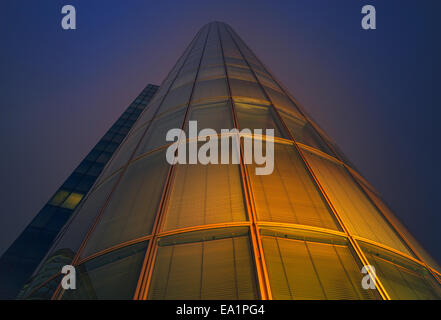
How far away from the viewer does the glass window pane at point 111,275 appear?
4.95 meters

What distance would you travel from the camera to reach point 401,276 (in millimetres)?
5645

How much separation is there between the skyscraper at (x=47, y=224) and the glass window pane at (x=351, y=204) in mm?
16487

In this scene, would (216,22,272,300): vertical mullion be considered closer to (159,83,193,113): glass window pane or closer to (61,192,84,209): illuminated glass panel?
(159,83,193,113): glass window pane

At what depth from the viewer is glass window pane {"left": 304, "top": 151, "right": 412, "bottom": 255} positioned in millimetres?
6438

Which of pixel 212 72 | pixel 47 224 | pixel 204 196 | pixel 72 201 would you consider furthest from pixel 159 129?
pixel 72 201

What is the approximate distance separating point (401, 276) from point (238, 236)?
3.51 m

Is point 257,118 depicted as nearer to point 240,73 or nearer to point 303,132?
point 303,132

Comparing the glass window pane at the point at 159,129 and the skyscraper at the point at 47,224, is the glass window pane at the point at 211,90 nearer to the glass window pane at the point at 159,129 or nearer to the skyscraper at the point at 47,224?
the glass window pane at the point at 159,129

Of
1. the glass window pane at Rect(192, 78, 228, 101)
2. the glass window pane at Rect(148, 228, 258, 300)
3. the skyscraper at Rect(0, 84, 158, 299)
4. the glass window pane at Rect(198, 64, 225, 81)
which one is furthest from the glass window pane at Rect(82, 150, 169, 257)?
the skyscraper at Rect(0, 84, 158, 299)

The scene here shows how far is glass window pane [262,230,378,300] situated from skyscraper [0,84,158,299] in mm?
15694
